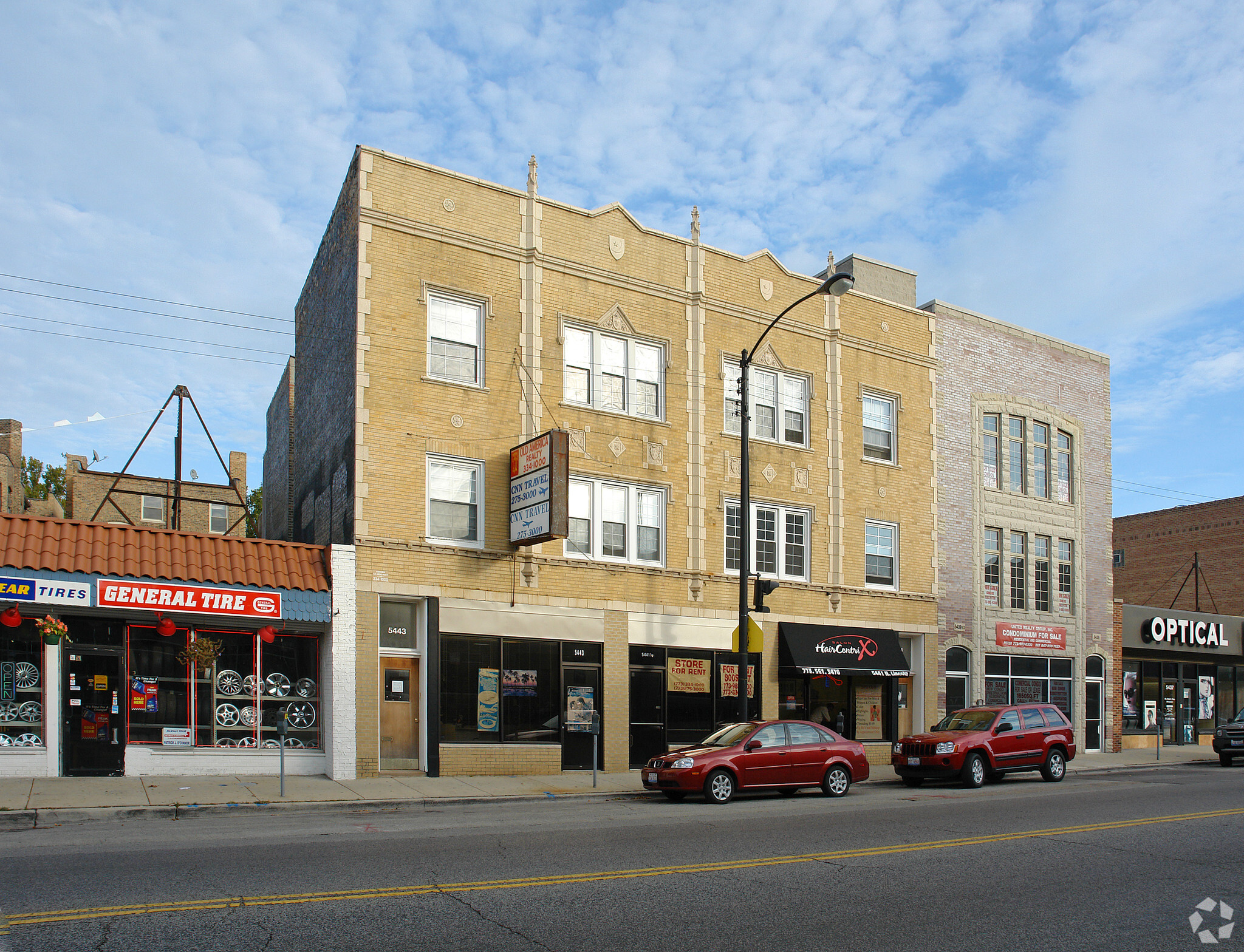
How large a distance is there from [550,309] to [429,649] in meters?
7.59

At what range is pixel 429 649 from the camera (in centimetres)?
1991

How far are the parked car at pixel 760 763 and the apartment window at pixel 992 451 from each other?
13.3 m

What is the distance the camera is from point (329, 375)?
22547mm

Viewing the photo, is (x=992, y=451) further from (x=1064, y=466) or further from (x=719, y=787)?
(x=719, y=787)

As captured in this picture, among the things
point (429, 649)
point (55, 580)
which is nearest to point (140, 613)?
point (55, 580)

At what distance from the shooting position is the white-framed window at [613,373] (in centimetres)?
2258

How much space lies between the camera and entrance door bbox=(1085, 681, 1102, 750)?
3075 centimetres

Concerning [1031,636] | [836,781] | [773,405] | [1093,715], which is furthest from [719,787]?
[1093,715]

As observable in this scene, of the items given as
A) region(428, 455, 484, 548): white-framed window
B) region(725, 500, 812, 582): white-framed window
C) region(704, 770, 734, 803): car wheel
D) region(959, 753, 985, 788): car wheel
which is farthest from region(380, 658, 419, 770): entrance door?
region(959, 753, 985, 788): car wheel

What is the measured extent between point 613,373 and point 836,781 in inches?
388

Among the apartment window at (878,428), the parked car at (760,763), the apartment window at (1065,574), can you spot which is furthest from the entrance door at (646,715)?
the apartment window at (1065,574)

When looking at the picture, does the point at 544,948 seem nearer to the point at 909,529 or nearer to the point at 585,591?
the point at 585,591

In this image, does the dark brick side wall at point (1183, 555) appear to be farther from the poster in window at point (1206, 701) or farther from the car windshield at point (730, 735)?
the car windshield at point (730, 735)

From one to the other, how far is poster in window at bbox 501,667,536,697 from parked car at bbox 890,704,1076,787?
7.39 m
